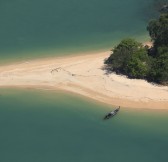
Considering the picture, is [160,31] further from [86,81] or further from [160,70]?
[86,81]

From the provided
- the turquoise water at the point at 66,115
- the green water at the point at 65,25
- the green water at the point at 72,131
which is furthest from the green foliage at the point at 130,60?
the green water at the point at 65,25

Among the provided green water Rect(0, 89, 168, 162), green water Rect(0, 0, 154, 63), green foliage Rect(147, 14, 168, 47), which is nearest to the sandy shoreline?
green water Rect(0, 89, 168, 162)

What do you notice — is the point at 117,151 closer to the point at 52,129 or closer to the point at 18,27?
the point at 52,129

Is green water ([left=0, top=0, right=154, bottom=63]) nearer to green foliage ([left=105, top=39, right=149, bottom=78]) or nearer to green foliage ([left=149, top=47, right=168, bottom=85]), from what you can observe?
green foliage ([left=105, top=39, right=149, bottom=78])

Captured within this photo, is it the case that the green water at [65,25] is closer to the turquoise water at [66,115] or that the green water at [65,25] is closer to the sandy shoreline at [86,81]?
the turquoise water at [66,115]

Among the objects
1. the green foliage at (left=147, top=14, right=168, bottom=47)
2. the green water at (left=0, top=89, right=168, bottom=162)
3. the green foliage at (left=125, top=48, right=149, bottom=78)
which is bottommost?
the green water at (left=0, top=89, right=168, bottom=162)

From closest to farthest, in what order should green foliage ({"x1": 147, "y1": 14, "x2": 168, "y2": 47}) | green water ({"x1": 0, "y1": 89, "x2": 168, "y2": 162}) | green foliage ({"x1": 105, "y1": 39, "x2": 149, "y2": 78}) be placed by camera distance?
green water ({"x1": 0, "y1": 89, "x2": 168, "y2": 162}), green foliage ({"x1": 105, "y1": 39, "x2": 149, "y2": 78}), green foliage ({"x1": 147, "y1": 14, "x2": 168, "y2": 47})

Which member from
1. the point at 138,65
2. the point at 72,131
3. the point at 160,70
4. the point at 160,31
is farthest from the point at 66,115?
the point at 160,31
